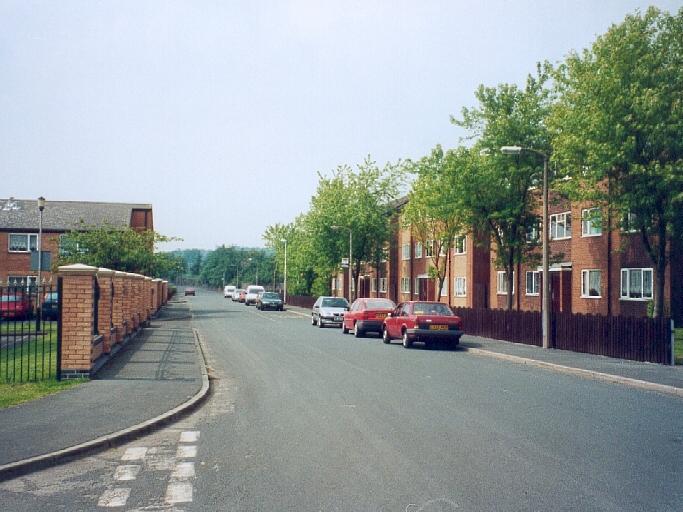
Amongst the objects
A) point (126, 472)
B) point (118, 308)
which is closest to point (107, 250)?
point (118, 308)

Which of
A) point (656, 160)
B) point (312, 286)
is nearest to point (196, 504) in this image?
point (656, 160)

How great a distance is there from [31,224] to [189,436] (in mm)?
57468

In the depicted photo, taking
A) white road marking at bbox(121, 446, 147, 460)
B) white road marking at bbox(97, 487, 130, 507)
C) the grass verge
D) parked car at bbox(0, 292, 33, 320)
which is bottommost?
white road marking at bbox(121, 446, 147, 460)

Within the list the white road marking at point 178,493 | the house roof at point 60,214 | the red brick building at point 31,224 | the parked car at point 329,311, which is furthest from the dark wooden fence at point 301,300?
the white road marking at point 178,493

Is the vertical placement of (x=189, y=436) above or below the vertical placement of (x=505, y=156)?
below

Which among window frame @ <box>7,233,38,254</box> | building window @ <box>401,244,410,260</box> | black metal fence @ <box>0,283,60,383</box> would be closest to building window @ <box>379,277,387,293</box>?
building window @ <box>401,244,410,260</box>

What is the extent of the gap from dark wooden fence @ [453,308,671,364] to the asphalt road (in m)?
4.87

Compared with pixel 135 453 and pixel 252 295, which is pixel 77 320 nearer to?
pixel 135 453

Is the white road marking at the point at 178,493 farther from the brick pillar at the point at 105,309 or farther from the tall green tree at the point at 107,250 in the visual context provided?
the tall green tree at the point at 107,250

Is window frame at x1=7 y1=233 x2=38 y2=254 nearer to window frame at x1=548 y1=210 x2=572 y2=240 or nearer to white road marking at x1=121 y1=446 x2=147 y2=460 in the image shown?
window frame at x1=548 y1=210 x2=572 y2=240

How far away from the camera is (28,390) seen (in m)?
11.7

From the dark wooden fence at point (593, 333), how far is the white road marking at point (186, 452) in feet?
44.7

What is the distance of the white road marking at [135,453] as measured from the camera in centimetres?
761

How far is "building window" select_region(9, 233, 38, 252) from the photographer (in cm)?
5991
